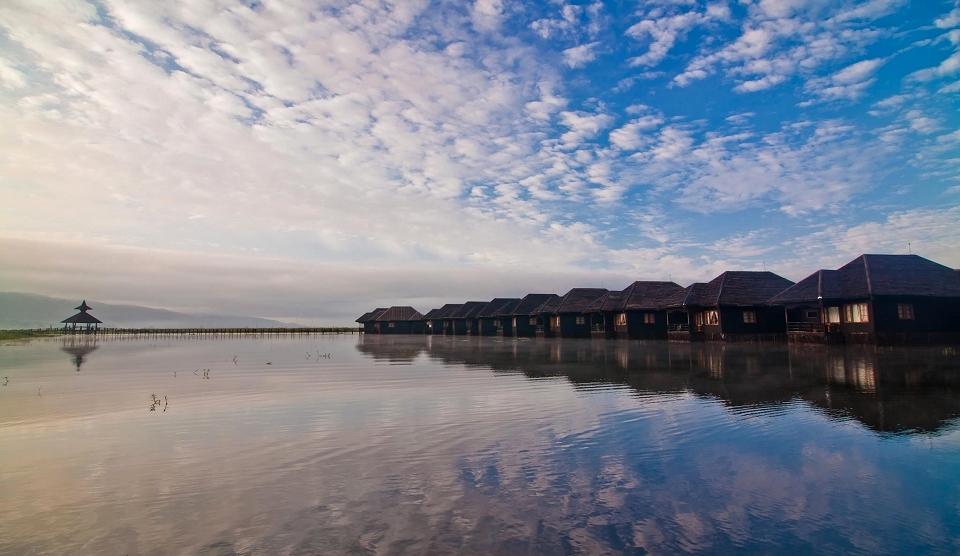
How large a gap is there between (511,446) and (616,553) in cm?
424

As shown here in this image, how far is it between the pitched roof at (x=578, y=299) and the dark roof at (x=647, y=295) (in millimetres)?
6144

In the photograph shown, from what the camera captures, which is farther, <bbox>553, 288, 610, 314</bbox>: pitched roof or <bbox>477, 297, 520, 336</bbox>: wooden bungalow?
A: <bbox>477, 297, 520, 336</bbox>: wooden bungalow

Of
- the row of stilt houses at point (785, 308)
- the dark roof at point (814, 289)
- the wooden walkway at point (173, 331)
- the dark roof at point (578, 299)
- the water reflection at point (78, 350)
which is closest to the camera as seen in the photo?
the row of stilt houses at point (785, 308)

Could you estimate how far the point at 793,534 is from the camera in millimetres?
5527

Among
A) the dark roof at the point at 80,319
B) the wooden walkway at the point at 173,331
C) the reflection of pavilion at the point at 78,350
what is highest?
the dark roof at the point at 80,319

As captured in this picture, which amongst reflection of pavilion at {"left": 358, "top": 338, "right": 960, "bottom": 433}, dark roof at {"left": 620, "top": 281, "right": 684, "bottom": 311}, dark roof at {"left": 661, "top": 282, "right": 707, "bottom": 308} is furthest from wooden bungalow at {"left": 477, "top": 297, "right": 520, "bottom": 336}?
reflection of pavilion at {"left": 358, "top": 338, "right": 960, "bottom": 433}

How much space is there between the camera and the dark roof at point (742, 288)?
4025 cm

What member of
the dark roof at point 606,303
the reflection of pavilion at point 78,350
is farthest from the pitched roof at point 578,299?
the reflection of pavilion at point 78,350

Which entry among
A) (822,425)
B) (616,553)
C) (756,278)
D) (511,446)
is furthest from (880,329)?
(616,553)

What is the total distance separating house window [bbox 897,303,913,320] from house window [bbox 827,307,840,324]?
152 inches

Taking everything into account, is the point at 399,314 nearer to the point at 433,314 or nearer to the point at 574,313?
the point at 433,314

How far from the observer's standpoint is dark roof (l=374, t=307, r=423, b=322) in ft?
303

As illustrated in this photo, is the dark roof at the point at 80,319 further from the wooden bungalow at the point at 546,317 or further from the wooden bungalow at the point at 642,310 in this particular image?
the wooden bungalow at the point at 642,310

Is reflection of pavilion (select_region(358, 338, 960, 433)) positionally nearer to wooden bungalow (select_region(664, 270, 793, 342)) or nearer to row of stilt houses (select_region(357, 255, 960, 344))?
row of stilt houses (select_region(357, 255, 960, 344))
